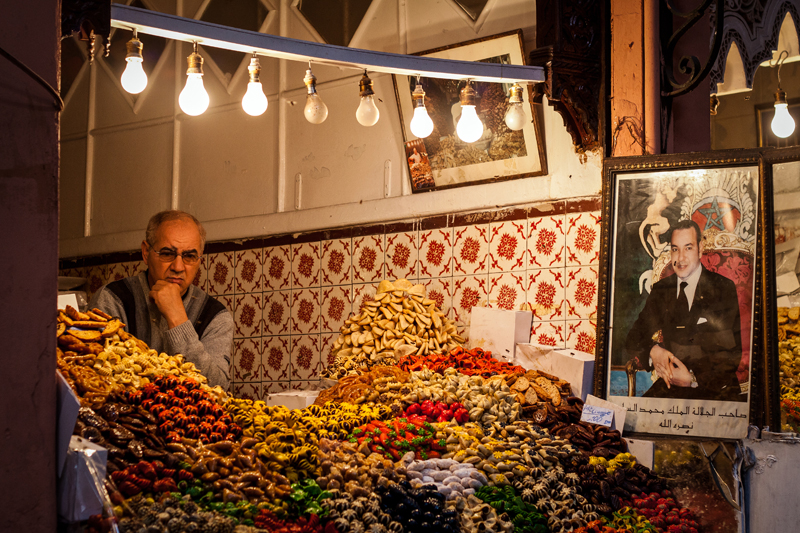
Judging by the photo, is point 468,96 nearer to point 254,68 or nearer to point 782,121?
point 254,68

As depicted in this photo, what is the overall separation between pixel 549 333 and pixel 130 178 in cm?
503

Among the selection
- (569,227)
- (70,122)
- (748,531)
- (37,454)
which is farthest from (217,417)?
(70,122)

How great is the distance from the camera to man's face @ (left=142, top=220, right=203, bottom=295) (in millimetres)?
4793

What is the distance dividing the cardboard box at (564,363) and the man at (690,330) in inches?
17.6

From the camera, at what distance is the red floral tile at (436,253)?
6078 millimetres

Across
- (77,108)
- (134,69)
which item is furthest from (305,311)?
(77,108)

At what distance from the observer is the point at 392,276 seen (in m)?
Result: 6.34

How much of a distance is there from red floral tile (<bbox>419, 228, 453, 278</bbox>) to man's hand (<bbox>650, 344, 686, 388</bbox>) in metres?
2.20

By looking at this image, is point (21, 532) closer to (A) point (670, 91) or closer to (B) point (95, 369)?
(B) point (95, 369)

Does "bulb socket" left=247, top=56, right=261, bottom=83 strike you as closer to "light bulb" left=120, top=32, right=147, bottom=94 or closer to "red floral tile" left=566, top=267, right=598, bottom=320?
"light bulb" left=120, top=32, right=147, bottom=94

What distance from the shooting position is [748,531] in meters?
3.77

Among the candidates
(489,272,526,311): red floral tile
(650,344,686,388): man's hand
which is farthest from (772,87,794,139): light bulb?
(489,272,526,311): red floral tile

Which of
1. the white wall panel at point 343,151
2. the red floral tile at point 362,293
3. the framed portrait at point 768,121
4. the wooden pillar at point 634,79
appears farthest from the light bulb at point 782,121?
the red floral tile at point 362,293

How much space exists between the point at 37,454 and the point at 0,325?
15.6 inches
